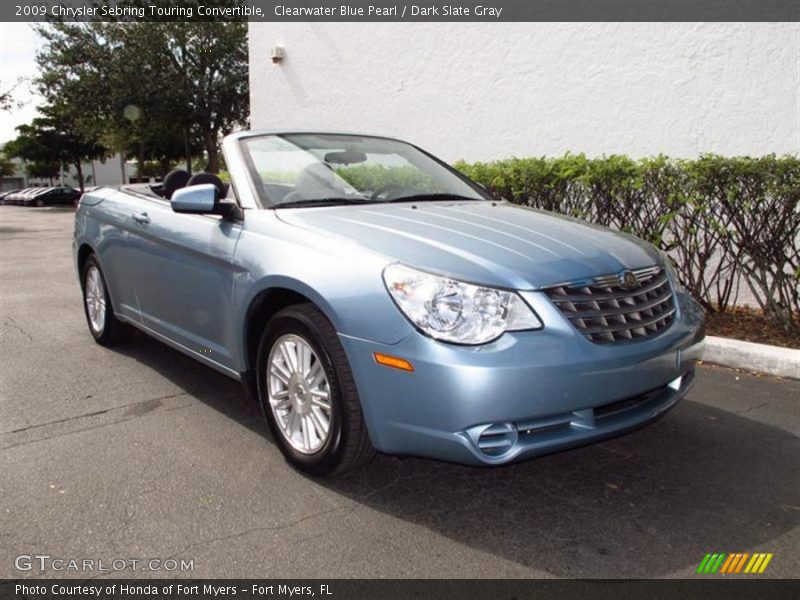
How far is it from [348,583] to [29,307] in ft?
20.0

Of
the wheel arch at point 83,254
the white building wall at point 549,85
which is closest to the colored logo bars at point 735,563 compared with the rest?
the wheel arch at point 83,254

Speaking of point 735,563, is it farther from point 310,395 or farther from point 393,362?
point 310,395

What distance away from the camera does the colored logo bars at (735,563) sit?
2.62 meters

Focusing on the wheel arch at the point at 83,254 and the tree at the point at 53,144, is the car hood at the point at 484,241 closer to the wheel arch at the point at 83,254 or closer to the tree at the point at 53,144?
the wheel arch at the point at 83,254

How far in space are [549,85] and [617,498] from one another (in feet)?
21.9

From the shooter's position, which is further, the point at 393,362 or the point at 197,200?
the point at 197,200

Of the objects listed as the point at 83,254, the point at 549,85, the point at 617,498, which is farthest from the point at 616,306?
the point at 549,85

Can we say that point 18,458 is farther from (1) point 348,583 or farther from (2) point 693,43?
(2) point 693,43

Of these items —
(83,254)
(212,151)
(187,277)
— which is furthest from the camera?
(212,151)

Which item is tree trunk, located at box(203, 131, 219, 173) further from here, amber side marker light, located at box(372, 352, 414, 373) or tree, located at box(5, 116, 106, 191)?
amber side marker light, located at box(372, 352, 414, 373)

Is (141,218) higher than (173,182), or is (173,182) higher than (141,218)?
(173,182)

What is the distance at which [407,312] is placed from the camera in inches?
110

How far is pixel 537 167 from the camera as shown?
688 centimetres

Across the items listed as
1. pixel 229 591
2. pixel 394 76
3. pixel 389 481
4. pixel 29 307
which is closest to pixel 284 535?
pixel 229 591
